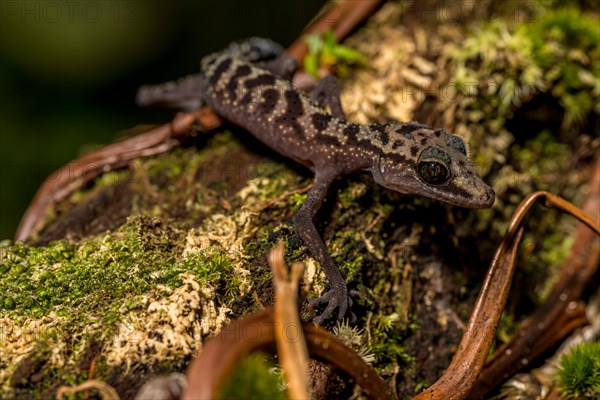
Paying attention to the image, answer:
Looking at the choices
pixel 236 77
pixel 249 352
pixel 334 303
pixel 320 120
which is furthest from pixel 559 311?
pixel 236 77

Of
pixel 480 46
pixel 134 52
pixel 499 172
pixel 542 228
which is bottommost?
pixel 542 228

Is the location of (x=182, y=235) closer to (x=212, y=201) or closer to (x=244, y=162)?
(x=212, y=201)

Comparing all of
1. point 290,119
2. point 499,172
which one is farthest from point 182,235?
point 499,172

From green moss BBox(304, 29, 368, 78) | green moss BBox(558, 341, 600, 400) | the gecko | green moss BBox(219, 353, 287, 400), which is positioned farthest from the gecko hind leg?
green moss BBox(219, 353, 287, 400)

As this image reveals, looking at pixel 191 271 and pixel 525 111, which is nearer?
pixel 191 271

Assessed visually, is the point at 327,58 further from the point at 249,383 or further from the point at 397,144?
the point at 249,383

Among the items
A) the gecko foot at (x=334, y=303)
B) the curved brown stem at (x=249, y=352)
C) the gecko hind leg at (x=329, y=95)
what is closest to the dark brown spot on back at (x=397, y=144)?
the gecko hind leg at (x=329, y=95)

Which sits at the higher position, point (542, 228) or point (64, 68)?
point (64, 68)

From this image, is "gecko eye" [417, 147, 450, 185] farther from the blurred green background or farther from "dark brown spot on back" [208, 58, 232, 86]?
the blurred green background
